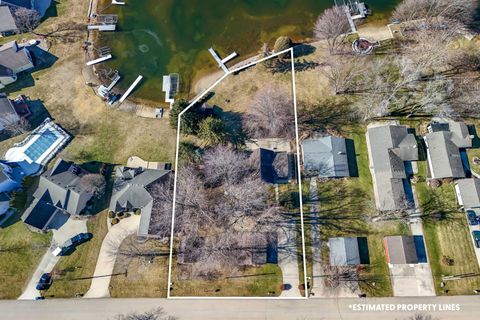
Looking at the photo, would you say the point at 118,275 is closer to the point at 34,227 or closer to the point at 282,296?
the point at 34,227

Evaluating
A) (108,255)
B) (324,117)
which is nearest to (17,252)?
(108,255)

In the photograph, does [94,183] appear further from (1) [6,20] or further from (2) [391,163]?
(2) [391,163]

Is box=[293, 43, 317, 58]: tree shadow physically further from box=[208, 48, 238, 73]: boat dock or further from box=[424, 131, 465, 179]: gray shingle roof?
box=[424, 131, 465, 179]: gray shingle roof

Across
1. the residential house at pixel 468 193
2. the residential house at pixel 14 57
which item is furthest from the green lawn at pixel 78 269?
the residential house at pixel 468 193

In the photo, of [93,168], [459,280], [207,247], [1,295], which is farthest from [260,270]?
[1,295]

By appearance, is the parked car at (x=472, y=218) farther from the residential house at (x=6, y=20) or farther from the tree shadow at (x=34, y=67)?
the residential house at (x=6, y=20)

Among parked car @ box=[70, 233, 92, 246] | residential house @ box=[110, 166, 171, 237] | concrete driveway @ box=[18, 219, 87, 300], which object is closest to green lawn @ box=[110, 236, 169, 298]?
residential house @ box=[110, 166, 171, 237]
